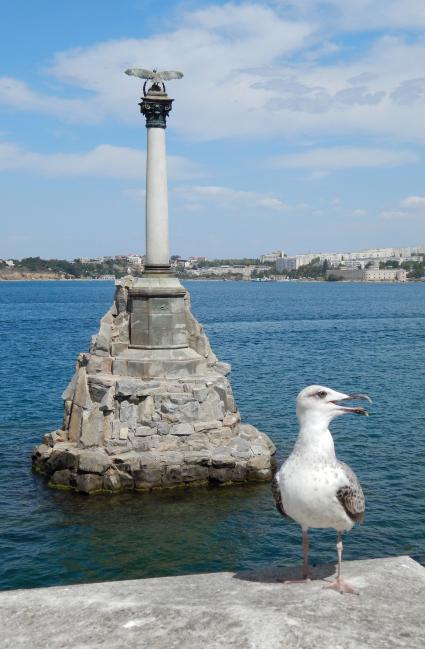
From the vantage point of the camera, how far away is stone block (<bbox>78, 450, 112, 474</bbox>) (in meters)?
15.6

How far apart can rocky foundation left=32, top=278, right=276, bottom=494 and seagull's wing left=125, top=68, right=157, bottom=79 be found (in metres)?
5.29

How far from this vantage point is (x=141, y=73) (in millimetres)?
18094

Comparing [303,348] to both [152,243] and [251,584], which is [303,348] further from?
[251,584]

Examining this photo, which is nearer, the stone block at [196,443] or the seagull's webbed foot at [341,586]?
the seagull's webbed foot at [341,586]

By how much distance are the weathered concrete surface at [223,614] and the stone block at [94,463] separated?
1060cm

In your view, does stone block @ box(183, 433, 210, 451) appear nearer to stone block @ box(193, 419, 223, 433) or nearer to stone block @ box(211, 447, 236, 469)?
stone block @ box(193, 419, 223, 433)

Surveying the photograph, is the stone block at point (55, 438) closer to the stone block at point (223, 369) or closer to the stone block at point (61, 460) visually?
the stone block at point (61, 460)

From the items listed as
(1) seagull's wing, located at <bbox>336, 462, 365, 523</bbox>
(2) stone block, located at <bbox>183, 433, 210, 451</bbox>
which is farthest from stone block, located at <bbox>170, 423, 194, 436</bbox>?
(1) seagull's wing, located at <bbox>336, 462, 365, 523</bbox>

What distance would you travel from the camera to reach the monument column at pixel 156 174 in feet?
58.6

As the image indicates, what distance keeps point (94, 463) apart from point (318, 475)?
1109 cm

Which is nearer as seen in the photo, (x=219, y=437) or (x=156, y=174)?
(x=219, y=437)

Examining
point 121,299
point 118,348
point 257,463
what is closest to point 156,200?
point 121,299

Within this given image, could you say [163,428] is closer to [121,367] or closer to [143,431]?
[143,431]

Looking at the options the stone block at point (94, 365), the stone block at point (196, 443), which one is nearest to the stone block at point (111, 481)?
the stone block at point (196, 443)
